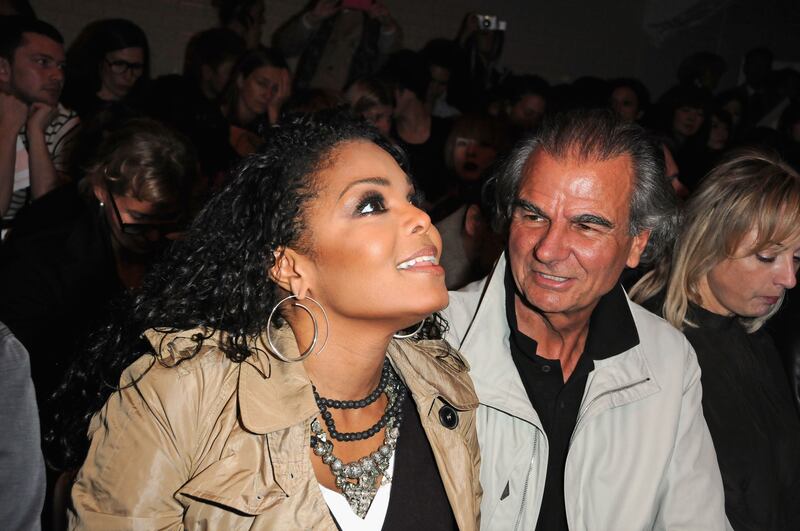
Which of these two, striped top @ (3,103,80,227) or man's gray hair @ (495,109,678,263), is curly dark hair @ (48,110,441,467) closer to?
man's gray hair @ (495,109,678,263)

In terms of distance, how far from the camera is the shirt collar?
2023 mm

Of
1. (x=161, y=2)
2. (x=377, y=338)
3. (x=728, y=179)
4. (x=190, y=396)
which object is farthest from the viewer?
(x=161, y=2)

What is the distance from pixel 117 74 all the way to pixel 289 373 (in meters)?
3.57

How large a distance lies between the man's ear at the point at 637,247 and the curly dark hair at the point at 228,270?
0.93 metres

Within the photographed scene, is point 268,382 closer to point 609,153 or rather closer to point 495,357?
point 495,357

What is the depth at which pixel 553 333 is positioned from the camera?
2.11m

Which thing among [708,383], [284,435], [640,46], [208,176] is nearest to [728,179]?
[708,383]

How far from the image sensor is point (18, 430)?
1.11m

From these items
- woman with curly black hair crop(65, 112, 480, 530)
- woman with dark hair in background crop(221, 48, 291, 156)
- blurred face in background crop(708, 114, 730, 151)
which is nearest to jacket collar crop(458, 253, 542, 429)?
woman with curly black hair crop(65, 112, 480, 530)

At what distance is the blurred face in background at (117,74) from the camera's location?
4.45 m

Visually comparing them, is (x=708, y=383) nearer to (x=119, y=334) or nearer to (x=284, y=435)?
(x=284, y=435)

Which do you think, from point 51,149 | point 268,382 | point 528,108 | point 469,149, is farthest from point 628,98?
point 268,382

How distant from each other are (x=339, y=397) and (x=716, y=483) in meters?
1.09

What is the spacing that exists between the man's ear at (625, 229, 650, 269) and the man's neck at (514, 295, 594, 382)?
0.64 ft
